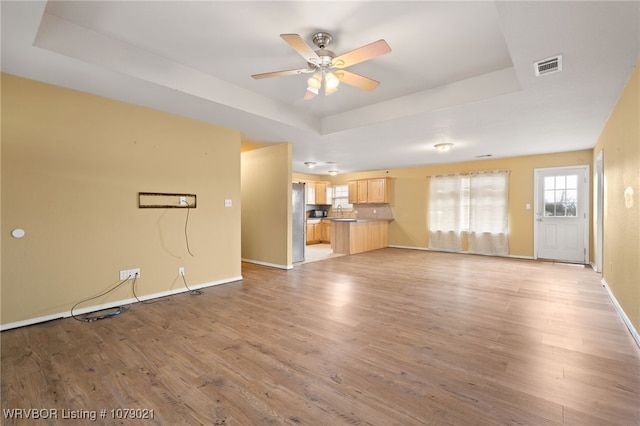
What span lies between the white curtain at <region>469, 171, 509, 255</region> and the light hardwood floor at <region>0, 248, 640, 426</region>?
333cm

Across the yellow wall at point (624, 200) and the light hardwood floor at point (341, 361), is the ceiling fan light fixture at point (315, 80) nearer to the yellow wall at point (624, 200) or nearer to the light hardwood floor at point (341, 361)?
the light hardwood floor at point (341, 361)

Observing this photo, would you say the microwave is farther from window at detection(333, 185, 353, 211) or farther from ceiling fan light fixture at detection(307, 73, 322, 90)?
ceiling fan light fixture at detection(307, 73, 322, 90)

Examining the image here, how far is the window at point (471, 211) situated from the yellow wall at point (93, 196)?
6088mm

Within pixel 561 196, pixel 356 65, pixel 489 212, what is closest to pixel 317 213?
pixel 489 212

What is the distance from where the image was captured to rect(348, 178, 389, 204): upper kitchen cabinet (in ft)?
29.3

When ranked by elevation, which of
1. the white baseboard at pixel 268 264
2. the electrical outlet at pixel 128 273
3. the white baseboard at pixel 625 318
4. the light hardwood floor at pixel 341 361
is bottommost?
the light hardwood floor at pixel 341 361

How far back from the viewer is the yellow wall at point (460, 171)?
21.6 feet

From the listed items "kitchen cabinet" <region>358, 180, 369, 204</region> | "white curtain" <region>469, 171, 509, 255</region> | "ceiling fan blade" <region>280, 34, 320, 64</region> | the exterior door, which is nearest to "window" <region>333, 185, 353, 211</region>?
"kitchen cabinet" <region>358, 180, 369, 204</region>

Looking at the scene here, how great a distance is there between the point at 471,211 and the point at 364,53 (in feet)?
21.2

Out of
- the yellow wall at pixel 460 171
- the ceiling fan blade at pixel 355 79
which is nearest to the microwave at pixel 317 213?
the yellow wall at pixel 460 171

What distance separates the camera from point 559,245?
6301 millimetres

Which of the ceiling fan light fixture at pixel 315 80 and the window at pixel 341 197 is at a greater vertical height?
the ceiling fan light fixture at pixel 315 80

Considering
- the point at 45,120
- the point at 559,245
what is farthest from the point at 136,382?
the point at 559,245

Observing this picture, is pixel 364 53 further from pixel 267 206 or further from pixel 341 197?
pixel 341 197
